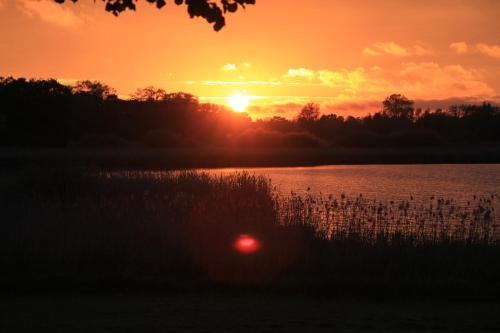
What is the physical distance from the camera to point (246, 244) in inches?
526

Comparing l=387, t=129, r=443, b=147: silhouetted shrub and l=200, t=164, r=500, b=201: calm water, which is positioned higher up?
l=387, t=129, r=443, b=147: silhouetted shrub

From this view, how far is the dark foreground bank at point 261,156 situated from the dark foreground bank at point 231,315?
42.8m

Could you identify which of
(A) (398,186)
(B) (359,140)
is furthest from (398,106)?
(A) (398,186)

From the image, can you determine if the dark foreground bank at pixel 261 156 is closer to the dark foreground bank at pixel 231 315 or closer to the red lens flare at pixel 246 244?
the red lens flare at pixel 246 244

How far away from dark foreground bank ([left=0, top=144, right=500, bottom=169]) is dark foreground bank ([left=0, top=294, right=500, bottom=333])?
42.8 m

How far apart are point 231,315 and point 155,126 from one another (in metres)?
73.1

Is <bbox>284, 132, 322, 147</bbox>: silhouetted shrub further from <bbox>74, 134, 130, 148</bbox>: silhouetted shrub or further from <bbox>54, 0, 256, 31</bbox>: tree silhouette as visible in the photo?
<bbox>54, 0, 256, 31</bbox>: tree silhouette

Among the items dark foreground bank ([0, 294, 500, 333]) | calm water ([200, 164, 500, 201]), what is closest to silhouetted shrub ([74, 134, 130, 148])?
calm water ([200, 164, 500, 201])

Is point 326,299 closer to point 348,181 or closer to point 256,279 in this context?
point 256,279

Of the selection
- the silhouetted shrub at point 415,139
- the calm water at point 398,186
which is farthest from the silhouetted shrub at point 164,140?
the calm water at point 398,186

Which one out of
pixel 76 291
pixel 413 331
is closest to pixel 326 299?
pixel 413 331

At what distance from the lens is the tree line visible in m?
65.2

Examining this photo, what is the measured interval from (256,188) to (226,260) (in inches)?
419

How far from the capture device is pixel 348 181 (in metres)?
33.9
